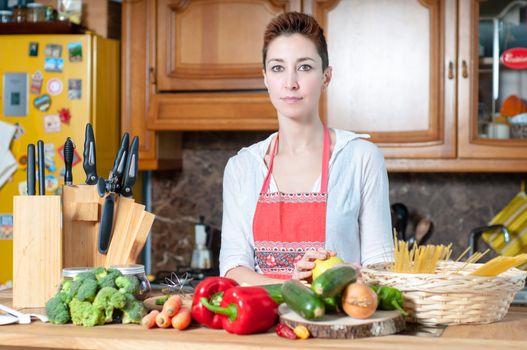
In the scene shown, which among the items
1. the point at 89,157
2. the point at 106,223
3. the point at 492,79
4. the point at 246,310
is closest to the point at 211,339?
the point at 246,310

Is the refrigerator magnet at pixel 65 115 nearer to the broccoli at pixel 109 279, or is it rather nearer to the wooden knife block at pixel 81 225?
the wooden knife block at pixel 81 225

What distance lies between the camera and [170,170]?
4145 millimetres

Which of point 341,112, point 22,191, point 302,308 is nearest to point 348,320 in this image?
point 302,308

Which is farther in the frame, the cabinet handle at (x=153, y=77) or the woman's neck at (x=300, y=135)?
the cabinet handle at (x=153, y=77)

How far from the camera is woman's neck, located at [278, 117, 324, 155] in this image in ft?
7.54

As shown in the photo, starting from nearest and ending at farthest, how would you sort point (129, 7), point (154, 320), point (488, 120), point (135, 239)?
1. point (154, 320)
2. point (135, 239)
3. point (488, 120)
4. point (129, 7)

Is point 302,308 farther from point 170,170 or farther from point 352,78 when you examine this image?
point 170,170

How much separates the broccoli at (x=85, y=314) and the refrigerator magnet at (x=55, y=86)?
6.74ft

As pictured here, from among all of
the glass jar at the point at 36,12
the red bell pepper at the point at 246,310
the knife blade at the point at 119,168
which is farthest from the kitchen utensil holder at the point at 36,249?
the glass jar at the point at 36,12

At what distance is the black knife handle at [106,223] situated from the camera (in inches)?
79.1

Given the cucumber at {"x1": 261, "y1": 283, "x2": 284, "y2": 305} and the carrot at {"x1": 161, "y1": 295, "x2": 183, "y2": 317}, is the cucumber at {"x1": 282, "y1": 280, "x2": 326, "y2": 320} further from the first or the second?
the carrot at {"x1": 161, "y1": 295, "x2": 183, "y2": 317}

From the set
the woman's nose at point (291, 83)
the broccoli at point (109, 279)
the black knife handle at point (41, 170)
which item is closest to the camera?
the broccoli at point (109, 279)

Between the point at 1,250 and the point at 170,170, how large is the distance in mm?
896

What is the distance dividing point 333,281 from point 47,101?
92.9 inches
